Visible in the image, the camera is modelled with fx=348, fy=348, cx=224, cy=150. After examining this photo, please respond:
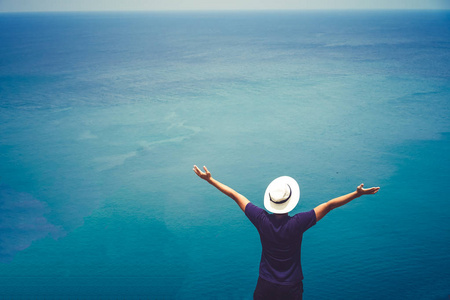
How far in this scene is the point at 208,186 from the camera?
12.1m

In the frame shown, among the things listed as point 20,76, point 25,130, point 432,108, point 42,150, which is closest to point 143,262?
point 42,150

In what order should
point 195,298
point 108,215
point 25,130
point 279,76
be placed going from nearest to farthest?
point 195,298
point 108,215
point 25,130
point 279,76

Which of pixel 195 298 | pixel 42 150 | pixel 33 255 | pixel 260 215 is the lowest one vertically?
pixel 195 298

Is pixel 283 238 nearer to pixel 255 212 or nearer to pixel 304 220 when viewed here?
pixel 304 220

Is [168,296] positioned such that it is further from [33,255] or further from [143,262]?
[33,255]

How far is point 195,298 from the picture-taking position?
Answer: 7.18 metres

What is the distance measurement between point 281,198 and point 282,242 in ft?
1.28

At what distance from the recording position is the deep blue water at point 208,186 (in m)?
7.64

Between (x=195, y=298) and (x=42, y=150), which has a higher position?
(x=42, y=150)

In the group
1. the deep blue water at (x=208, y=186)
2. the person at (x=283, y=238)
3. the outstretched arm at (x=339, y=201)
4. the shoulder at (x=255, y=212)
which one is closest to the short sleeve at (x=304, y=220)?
the person at (x=283, y=238)

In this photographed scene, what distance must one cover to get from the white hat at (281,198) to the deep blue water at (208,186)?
4726mm

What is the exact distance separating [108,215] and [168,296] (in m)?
3.99

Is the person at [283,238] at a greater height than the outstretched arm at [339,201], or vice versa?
the outstretched arm at [339,201]

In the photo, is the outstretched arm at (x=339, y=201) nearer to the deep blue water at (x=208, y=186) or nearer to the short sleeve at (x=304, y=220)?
the short sleeve at (x=304, y=220)
